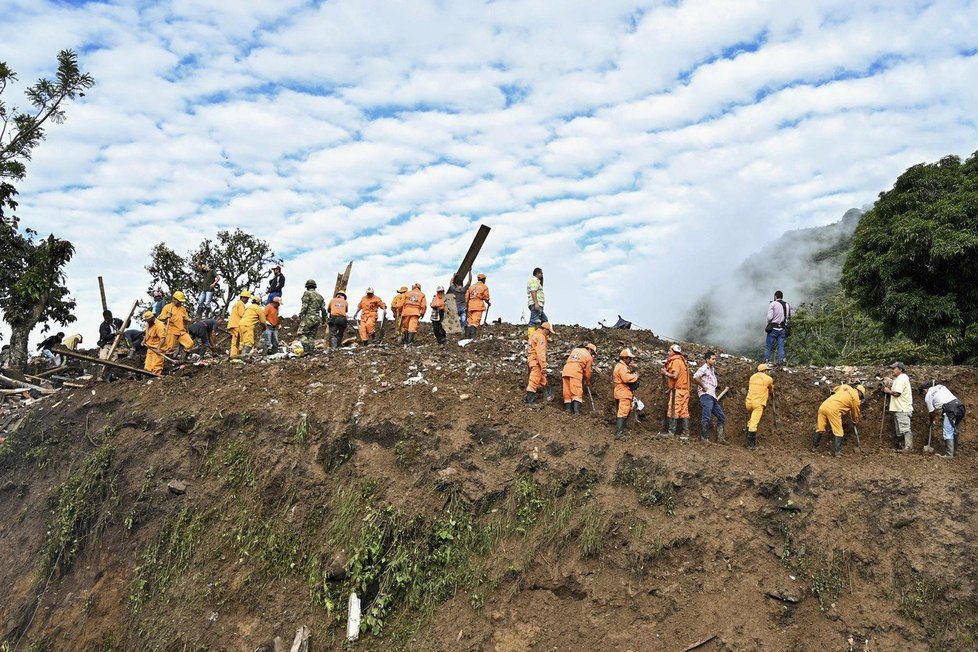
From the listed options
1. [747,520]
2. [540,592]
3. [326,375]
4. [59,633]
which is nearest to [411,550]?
[540,592]

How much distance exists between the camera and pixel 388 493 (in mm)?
9023

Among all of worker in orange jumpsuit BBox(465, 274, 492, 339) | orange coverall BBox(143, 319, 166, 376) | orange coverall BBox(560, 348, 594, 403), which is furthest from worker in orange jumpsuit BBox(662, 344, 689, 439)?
orange coverall BBox(143, 319, 166, 376)

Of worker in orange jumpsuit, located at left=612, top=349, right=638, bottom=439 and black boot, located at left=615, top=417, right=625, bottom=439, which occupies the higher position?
worker in orange jumpsuit, located at left=612, top=349, right=638, bottom=439

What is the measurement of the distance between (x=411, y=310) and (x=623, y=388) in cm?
564

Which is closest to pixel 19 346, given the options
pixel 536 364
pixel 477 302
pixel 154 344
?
pixel 154 344

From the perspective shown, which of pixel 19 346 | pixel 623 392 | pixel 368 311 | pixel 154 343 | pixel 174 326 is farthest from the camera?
pixel 19 346

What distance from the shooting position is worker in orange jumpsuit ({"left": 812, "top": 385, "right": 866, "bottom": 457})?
30.7 feet

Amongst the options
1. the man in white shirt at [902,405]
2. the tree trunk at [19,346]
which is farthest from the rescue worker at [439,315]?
the tree trunk at [19,346]

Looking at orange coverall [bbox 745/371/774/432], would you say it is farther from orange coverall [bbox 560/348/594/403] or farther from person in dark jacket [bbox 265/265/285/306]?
person in dark jacket [bbox 265/265/285/306]

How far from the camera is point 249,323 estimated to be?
1268 centimetres

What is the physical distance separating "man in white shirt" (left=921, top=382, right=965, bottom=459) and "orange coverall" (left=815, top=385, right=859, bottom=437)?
46.9 inches

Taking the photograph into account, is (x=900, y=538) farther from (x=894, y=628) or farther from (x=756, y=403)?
A: (x=756, y=403)

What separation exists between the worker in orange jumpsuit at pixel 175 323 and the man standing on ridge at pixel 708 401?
9893mm

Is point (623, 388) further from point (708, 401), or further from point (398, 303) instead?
point (398, 303)
